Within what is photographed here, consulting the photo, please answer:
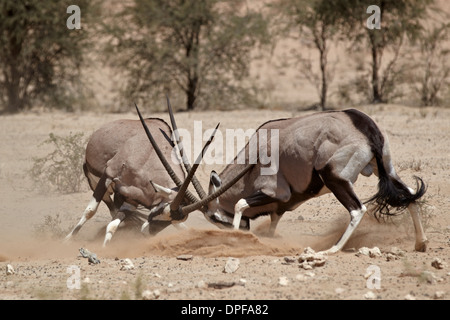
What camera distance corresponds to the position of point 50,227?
8867 mm

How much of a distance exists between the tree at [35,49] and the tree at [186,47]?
41.5 inches

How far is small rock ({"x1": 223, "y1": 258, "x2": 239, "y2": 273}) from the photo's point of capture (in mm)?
6309

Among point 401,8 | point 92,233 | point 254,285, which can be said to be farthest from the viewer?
point 401,8

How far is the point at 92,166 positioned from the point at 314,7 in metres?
9.36

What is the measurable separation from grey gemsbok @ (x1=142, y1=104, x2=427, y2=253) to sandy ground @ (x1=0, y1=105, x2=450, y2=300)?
0.27 metres

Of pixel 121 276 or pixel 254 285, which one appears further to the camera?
pixel 121 276

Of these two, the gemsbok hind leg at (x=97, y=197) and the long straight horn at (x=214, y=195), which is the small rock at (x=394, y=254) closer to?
the long straight horn at (x=214, y=195)

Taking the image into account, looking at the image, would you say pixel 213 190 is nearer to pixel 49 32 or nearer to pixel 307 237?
pixel 307 237

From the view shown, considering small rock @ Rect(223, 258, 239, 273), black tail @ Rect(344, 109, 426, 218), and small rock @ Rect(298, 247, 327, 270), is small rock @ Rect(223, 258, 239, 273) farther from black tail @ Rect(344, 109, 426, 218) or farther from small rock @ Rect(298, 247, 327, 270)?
black tail @ Rect(344, 109, 426, 218)

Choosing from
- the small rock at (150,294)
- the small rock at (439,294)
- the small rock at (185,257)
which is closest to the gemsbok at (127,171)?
the small rock at (185,257)

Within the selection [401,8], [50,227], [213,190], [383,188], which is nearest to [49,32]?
[401,8]

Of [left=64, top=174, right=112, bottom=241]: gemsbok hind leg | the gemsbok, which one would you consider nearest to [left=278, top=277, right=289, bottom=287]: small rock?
the gemsbok

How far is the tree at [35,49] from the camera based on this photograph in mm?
17031

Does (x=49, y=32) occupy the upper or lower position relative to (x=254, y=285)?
upper
